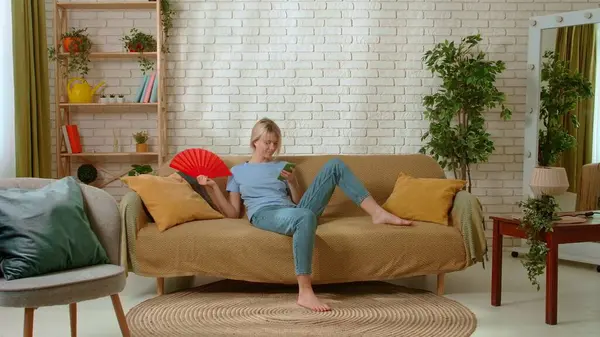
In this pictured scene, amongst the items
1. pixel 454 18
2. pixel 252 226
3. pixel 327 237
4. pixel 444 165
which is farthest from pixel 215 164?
pixel 454 18

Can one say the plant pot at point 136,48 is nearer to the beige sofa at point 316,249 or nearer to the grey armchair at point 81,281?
the beige sofa at point 316,249

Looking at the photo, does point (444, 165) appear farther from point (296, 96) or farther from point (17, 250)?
point (17, 250)

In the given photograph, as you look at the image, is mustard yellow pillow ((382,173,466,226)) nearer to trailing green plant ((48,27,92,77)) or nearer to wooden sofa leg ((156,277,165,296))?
wooden sofa leg ((156,277,165,296))

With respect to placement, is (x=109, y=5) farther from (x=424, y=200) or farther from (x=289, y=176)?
(x=424, y=200)

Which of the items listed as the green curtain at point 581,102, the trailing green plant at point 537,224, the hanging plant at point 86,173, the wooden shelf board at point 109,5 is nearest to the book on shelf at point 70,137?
the hanging plant at point 86,173

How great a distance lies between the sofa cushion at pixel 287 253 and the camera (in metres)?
4.12

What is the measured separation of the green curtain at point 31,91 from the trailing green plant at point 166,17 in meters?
0.90

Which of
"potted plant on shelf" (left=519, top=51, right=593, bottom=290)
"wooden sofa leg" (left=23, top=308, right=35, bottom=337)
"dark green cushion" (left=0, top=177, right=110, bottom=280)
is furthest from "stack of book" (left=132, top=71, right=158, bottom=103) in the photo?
"wooden sofa leg" (left=23, top=308, right=35, bottom=337)

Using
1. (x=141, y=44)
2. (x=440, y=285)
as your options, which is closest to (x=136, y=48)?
(x=141, y=44)

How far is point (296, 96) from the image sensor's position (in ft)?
19.9

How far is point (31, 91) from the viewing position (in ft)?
17.4

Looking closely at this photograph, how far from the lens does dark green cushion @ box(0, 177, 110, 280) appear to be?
111 inches

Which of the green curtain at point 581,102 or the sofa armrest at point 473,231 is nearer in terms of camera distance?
the sofa armrest at point 473,231

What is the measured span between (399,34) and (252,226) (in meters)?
2.57
